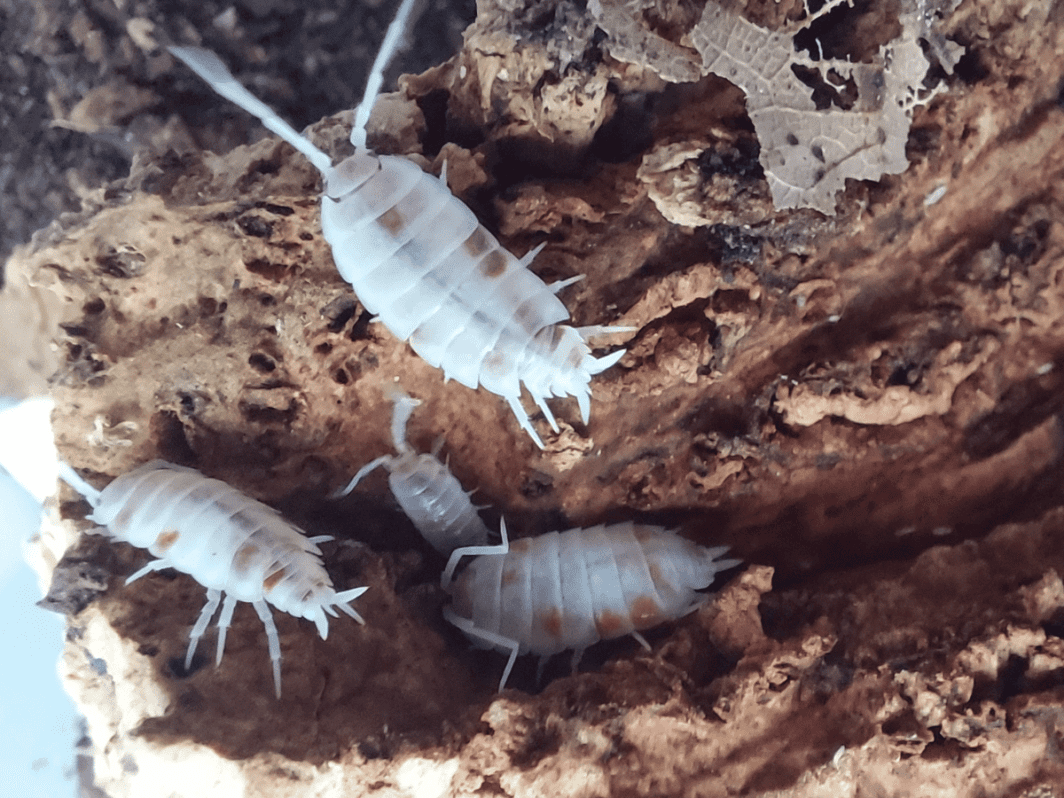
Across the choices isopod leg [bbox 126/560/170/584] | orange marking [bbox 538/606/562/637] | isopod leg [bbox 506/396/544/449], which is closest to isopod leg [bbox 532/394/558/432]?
isopod leg [bbox 506/396/544/449]

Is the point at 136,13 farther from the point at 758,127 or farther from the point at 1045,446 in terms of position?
the point at 1045,446

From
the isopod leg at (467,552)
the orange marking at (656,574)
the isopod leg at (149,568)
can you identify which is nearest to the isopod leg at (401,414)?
the isopod leg at (467,552)

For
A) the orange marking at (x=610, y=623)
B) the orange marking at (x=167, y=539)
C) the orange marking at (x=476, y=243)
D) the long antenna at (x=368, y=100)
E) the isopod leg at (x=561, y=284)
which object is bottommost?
the orange marking at (x=610, y=623)

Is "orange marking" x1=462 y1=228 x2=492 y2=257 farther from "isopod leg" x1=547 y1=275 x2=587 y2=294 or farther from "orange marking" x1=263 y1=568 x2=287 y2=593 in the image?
"orange marking" x1=263 y1=568 x2=287 y2=593

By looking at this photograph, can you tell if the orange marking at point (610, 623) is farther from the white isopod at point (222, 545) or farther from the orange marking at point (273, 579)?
the orange marking at point (273, 579)

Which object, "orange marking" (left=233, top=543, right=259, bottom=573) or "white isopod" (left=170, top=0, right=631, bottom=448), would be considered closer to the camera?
"white isopod" (left=170, top=0, right=631, bottom=448)

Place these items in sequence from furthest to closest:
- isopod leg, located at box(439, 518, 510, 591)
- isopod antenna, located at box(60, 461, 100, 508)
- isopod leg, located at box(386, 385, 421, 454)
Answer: isopod leg, located at box(439, 518, 510, 591) < isopod leg, located at box(386, 385, 421, 454) < isopod antenna, located at box(60, 461, 100, 508)
